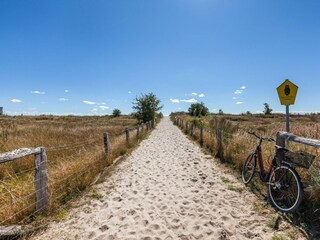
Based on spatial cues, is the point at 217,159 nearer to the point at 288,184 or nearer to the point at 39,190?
the point at 288,184

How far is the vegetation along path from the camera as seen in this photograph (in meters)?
3.34

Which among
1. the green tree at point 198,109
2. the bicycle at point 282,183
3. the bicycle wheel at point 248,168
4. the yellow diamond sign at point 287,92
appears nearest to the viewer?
the bicycle at point 282,183

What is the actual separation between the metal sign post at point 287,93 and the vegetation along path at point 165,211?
2326 mm

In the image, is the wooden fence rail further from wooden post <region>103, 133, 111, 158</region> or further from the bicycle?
the bicycle

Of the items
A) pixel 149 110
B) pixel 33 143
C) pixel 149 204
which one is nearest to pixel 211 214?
pixel 149 204

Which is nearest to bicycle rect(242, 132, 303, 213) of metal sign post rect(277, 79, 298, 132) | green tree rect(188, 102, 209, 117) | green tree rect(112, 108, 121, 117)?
metal sign post rect(277, 79, 298, 132)

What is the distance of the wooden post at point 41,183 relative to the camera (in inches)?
151

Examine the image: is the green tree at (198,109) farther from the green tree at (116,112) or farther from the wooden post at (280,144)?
the wooden post at (280,144)

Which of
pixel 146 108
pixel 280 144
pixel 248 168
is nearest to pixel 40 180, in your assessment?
pixel 280 144

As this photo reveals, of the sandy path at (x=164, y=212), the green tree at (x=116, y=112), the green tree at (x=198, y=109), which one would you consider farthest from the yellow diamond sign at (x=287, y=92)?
the green tree at (x=116, y=112)

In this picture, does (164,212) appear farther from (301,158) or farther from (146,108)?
(146,108)

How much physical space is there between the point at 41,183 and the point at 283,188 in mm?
4602

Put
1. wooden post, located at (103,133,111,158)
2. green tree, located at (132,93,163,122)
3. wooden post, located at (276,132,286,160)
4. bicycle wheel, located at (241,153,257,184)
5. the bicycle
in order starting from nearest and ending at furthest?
the bicycle → wooden post, located at (276,132,286,160) → bicycle wheel, located at (241,153,257,184) → wooden post, located at (103,133,111,158) → green tree, located at (132,93,163,122)

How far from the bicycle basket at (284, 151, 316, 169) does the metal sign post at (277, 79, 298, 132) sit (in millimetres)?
997
